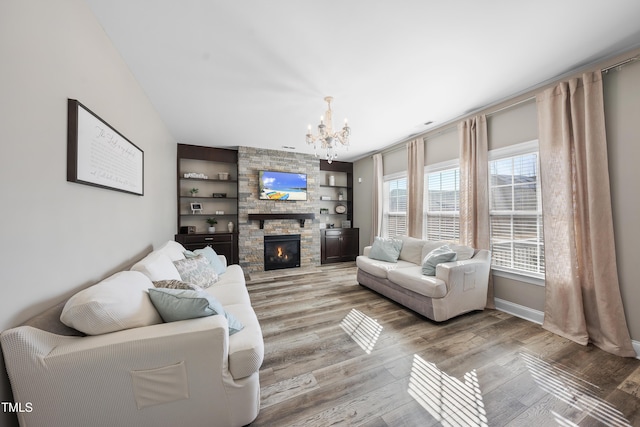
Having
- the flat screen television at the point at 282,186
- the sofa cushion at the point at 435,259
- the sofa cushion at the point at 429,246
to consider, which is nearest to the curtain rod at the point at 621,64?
the sofa cushion at the point at 435,259

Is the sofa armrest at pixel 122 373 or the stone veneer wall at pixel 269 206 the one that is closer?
the sofa armrest at pixel 122 373

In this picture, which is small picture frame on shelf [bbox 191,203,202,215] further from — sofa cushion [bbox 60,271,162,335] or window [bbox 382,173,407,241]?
window [bbox 382,173,407,241]

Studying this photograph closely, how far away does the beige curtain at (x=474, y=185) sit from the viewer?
2.96 meters

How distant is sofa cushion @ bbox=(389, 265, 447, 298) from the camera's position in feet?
8.14

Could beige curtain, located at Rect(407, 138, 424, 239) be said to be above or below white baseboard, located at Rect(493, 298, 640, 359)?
above

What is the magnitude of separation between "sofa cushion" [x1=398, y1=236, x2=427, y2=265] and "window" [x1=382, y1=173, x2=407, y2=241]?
0.79m

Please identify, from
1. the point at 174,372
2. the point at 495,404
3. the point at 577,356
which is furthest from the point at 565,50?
the point at 174,372

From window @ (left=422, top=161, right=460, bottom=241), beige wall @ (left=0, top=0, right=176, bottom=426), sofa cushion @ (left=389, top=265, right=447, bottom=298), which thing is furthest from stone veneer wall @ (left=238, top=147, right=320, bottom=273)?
beige wall @ (left=0, top=0, right=176, bottom=426)

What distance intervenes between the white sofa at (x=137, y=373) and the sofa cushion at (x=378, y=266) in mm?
2253

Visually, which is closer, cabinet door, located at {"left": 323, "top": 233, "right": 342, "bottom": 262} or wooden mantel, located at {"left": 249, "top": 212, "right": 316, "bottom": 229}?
wooden mantel, located at {"left": 249, "top": 212, "right": 316, "bottom": 229}

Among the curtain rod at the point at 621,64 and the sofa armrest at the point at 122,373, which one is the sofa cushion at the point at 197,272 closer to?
the sofa armrest at the point at 122,373

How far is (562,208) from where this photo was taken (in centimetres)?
227

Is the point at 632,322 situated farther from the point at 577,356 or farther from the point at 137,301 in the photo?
the point at 137,301

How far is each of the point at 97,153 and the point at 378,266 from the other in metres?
3.23
